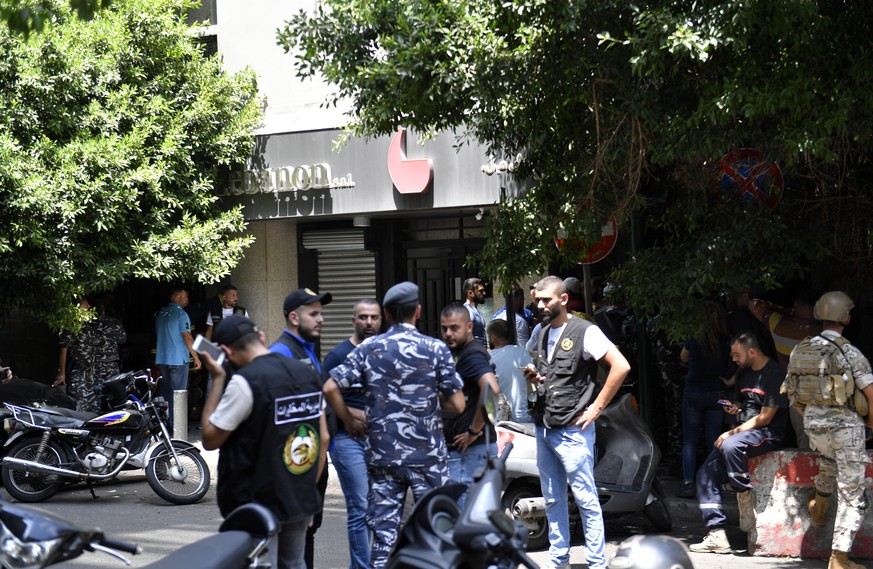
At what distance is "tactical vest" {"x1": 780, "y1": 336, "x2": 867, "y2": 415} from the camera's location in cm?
708

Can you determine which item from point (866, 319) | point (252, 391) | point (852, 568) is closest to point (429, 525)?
point (252, 391)

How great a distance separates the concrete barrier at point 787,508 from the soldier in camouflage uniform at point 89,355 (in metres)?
8.41

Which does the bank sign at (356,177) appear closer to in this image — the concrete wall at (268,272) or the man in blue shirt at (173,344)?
the concrete wall at (268,272)

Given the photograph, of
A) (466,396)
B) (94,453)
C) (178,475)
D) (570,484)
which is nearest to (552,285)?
(466,396)

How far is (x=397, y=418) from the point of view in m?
5.78

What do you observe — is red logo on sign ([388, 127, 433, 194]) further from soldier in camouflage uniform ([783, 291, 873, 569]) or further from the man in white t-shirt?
soldier in camouflage uniform ([783, 291, 873, 569])

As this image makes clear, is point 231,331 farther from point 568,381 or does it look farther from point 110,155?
point 110,155

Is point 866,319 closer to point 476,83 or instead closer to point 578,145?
point 578,145

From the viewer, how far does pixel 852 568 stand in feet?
23.5

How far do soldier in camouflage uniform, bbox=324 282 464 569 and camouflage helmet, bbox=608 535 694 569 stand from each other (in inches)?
91.3

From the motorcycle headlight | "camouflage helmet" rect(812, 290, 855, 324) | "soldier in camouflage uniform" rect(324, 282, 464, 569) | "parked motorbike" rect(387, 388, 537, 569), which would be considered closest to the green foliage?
"soldier in camouflage uniform" rect(324, 282, 464, 569)

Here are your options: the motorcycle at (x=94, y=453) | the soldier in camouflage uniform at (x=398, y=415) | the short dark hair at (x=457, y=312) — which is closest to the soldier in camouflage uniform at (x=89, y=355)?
the motorcycle at (x=94, y=453)

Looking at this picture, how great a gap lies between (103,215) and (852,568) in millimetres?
8864

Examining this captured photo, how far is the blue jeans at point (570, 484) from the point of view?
6.86 meters
